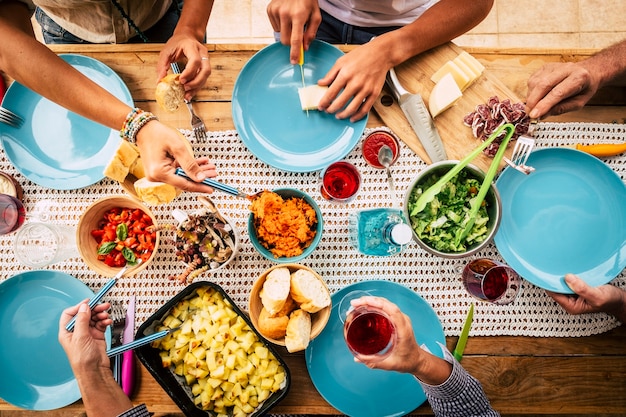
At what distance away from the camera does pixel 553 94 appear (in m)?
1.50

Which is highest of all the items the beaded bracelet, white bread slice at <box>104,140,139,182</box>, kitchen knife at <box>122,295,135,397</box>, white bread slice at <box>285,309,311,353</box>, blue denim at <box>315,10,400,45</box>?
blue denim at <box>315,10,400,45</box>

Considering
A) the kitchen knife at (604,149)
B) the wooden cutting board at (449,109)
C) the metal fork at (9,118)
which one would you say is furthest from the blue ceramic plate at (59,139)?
the kitchen knife at (604,149)

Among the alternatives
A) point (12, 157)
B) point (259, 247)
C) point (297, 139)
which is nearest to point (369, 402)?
point (259, 247)

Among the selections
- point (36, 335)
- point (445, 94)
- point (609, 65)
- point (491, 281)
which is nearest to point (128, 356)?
point (36, 335)

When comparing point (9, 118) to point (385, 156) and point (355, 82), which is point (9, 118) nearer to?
point (355, 82)

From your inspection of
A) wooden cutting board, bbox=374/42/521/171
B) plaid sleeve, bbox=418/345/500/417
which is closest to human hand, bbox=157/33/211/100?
wooden cutting board, bbox=374/42/521/171

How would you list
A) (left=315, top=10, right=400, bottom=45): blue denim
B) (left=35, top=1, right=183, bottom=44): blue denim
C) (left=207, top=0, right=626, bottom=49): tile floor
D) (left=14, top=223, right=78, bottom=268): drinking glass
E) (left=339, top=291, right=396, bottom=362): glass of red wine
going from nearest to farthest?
1. (left=339, top=291, right=396, bottom=362): glass of red wine
2. (left=14, top=223, right=78, bottom=268): drinking glass
3. (left=35, top=1, right=183, bottom=44): blue denim
4. (left=315, top=10, right=400, bottom=45): blue denim
5. (left=207, top=0, right=626, bottom=49): tile floor

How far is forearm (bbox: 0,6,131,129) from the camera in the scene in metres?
1.37

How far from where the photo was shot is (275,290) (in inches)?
52.2

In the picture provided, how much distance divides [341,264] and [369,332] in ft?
0.99

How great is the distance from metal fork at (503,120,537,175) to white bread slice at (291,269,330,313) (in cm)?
80

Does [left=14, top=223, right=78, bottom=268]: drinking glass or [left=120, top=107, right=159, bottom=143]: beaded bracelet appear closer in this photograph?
[left=120, top=107, right=159, bottom=143]: beaded bracelet

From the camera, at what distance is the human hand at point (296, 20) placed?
1.47m

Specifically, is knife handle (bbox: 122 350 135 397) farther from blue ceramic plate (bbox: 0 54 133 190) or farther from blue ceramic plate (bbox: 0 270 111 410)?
blue ceramic plate (bbox: 0 54 133 190)
